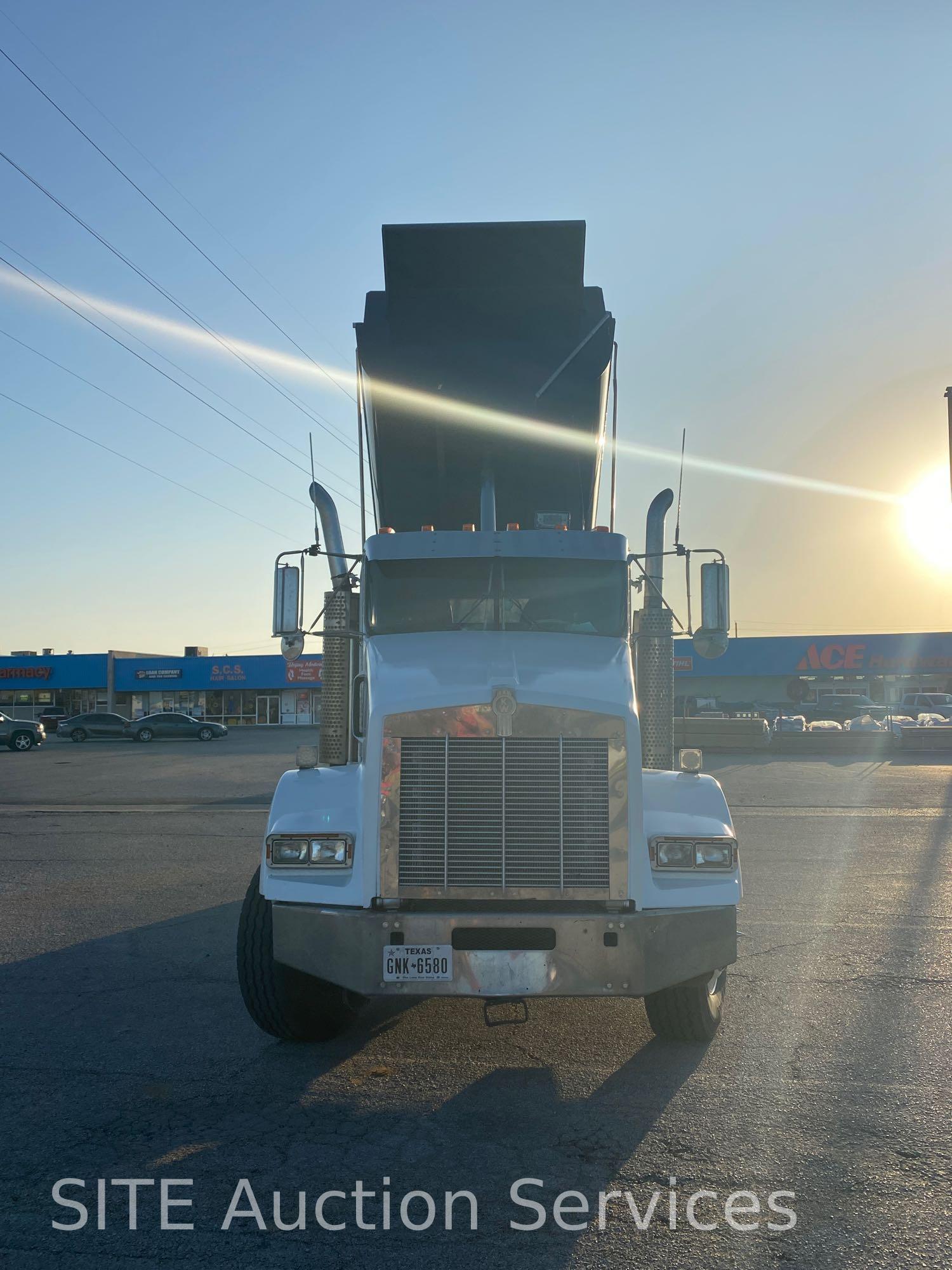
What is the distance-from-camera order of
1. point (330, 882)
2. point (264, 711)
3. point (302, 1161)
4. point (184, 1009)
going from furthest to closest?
point (264, 711), point (184, 1009), point (330, 882), point (302, 1161)

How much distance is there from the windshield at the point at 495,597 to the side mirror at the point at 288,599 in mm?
736

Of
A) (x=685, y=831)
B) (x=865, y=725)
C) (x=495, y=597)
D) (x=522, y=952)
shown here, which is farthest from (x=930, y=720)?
(x=522, y=952)

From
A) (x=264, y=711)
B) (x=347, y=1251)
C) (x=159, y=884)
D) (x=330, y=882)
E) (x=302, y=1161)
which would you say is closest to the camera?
(x=347, y=1251)

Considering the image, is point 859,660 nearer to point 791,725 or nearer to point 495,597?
point 791,725

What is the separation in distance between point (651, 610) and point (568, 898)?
252cm

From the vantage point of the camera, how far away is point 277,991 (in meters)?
4.98

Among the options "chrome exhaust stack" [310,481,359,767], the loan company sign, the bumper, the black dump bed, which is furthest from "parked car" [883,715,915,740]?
the bumper

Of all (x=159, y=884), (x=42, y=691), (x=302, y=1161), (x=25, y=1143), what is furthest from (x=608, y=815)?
(x=42, y=691)

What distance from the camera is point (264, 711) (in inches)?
2625

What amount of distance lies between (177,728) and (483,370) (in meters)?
44.2

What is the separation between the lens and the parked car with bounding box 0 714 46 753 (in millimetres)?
39219

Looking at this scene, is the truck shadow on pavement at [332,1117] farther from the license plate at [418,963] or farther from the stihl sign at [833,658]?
the stihl sign at [833,658]

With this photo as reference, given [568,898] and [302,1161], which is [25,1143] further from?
[568,898]

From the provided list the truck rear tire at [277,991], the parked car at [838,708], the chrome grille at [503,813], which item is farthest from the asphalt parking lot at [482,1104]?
the parked car at [838,708]
